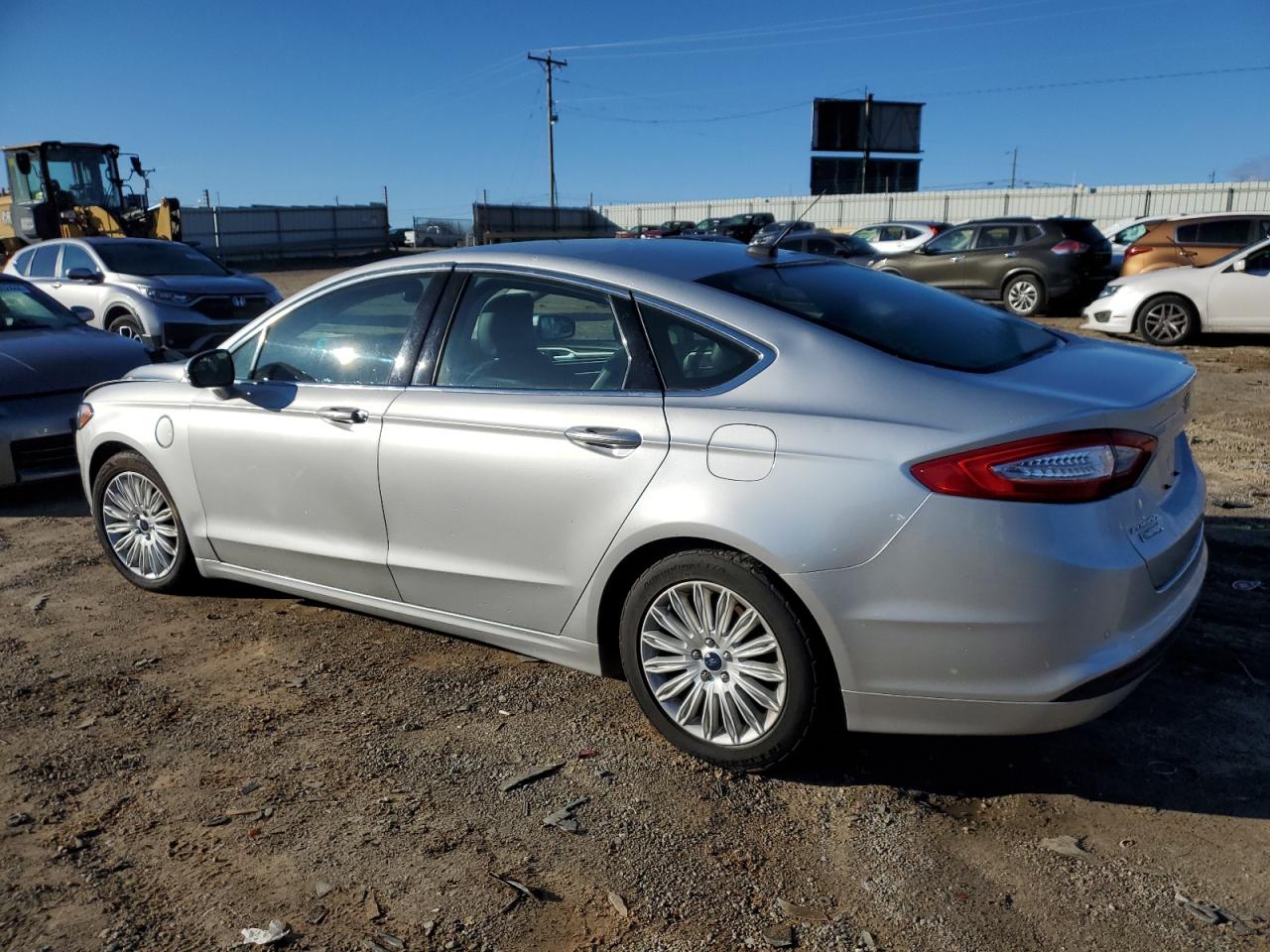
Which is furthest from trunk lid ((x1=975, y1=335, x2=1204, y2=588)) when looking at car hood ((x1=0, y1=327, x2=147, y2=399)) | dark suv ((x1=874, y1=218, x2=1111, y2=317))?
dark suv ((x1=874, y1=218, x2=1111, y2=317))

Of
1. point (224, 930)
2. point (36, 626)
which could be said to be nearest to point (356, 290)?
point (36, 626)

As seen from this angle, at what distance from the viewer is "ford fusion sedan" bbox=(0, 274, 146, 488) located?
6770mm

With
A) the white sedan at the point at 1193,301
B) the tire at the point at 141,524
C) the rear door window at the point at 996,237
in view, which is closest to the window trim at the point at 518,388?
the tire at the point at 141,524

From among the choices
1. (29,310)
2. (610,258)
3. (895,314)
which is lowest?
(29,310)

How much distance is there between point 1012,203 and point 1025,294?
28.0 metres

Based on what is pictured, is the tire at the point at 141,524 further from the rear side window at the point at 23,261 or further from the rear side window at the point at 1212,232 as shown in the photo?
the rear side window at the point at 1212,232

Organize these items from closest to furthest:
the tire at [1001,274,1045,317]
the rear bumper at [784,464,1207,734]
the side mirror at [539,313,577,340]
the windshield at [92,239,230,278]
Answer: the rear bumper at [784,464,1207,734] < the side mirror at [539,313,577,340] < the windshield at [92,239,230,278] < the tire at [1001,274,1045,317]

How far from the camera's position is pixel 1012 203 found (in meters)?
42.2

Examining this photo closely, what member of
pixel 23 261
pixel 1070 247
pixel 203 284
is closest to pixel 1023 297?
pixel 1070 247

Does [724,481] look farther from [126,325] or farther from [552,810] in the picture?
[126,325]

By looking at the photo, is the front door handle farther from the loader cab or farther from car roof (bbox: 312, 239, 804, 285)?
the loader cab

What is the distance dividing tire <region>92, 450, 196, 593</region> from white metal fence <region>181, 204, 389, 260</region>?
131 feet

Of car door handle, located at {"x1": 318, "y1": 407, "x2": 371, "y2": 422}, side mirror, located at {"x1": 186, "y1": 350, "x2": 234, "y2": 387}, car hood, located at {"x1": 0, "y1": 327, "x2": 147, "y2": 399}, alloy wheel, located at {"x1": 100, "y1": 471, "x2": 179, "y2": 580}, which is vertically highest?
side mirror, located at {"x1": 186, "y1": 350, "x2": 234, "y2": 387}

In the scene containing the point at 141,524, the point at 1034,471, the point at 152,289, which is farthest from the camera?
the point at 152,289
